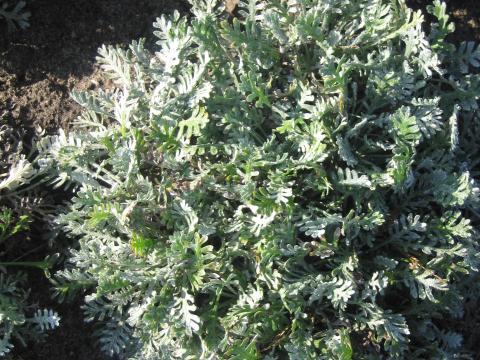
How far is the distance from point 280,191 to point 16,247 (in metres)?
1.28

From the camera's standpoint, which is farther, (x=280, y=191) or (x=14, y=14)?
(x=14, y=14)

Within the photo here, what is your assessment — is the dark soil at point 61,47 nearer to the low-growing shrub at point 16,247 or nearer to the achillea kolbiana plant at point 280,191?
the low-growing shrub at point 16,247

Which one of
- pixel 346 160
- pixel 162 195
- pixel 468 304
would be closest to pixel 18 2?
pixel 162 195

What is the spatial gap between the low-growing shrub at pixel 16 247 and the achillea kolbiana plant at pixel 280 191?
153 mm

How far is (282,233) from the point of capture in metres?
2.71

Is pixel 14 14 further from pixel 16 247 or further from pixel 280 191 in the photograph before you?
pixel 280 191

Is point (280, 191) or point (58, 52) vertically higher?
point (58, 52)

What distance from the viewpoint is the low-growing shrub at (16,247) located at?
299 centimetres

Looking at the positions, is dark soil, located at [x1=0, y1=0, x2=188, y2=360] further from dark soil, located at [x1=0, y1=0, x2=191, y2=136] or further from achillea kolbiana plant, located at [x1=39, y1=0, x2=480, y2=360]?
achillea kolbiana plant, located at [x1=39, y1=0, x2=480, y2=360]

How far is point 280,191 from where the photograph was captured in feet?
8.74

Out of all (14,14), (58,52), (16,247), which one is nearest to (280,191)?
(16,247)

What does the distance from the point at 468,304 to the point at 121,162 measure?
1685mm

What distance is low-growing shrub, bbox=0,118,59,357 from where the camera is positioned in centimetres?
299

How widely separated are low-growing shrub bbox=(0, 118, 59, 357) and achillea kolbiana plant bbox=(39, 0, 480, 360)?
0.15 metres
